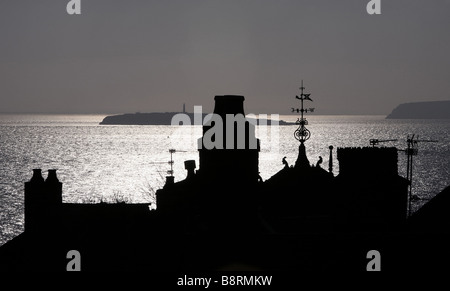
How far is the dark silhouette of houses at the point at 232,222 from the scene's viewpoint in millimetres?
12523

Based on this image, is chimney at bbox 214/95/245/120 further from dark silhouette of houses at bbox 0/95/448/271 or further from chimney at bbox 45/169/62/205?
chimney at bbox 45/169/62/205

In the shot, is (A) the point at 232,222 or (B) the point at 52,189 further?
(B) the point at 52,189

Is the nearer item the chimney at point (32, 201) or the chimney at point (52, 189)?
the chimney at point (32, 201)

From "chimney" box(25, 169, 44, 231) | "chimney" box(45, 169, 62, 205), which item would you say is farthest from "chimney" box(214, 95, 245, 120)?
"chimney" box(25, 169, 44, 231)

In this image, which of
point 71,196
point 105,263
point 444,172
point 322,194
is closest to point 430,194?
point 444,172

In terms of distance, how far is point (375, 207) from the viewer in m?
17.2

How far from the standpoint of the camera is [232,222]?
13.1m

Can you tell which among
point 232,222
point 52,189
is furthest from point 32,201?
point 232,222

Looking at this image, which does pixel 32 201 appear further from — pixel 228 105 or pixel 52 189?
pixel 228 105

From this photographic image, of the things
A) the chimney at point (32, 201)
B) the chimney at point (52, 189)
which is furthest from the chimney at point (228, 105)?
the chimney at point (32, 201)

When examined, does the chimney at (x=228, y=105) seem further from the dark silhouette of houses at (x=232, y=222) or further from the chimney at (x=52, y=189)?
the chimney at (x=52, y=189)

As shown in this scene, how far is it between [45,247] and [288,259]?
28.9ft

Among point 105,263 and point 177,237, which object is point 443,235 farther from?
point 105,263
